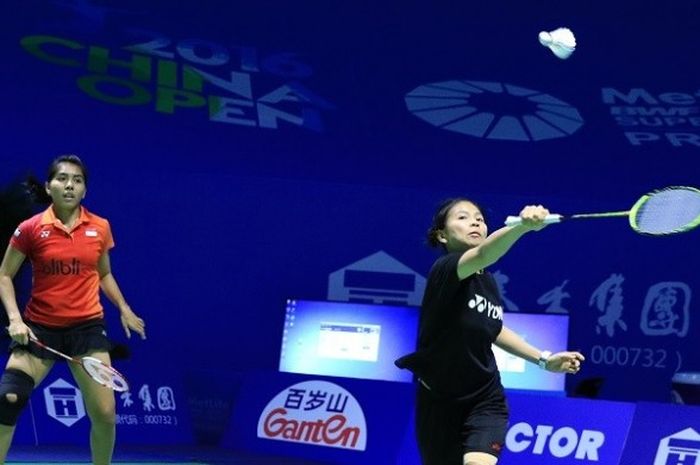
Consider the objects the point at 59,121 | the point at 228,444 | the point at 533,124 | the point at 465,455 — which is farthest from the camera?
the point at 533,124

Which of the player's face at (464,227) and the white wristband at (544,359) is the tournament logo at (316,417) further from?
the player's face at (464,227)

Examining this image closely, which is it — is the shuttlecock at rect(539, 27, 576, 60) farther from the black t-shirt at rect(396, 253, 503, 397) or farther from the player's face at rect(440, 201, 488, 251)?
the black t-shirt at rect(396, 253, 503, 397)

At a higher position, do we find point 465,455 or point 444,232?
point 444,232

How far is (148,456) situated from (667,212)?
5388 mm

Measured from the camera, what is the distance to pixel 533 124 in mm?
12125

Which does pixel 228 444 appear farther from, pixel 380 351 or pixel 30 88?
pixel 30 88

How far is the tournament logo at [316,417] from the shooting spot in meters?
9.46

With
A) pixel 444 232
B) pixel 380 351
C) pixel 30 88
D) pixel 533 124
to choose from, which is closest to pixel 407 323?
pixel 380 351

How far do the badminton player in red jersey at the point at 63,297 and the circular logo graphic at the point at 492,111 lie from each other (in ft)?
19.3

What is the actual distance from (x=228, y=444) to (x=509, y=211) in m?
3.13

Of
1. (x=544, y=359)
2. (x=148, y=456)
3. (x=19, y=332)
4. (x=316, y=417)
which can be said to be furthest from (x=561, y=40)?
(x=148, y=456)

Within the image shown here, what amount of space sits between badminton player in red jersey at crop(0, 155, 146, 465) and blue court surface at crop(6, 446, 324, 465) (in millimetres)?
2241

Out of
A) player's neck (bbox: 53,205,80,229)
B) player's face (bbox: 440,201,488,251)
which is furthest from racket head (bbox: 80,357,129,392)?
player's face (bbox: 440,201,488,251)

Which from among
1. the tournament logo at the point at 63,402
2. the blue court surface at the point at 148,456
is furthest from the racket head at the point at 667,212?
the tournament logo at the point at 63,402
